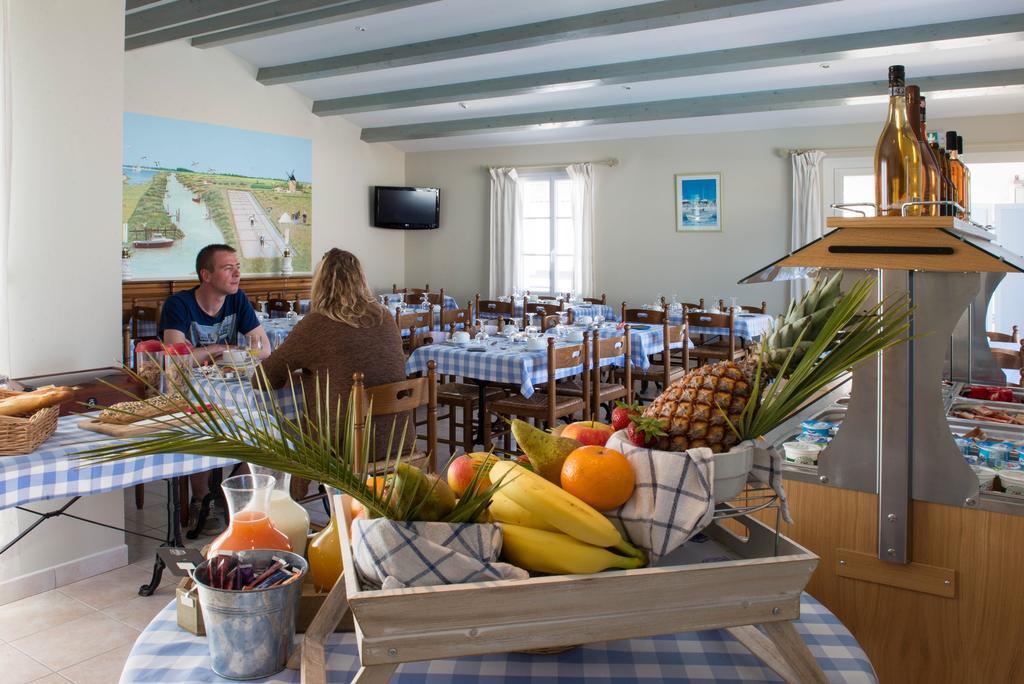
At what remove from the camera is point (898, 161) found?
6.25ft

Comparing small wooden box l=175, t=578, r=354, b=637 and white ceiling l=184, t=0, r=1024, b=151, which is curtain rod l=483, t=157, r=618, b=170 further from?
small wooden box l=175, t=578, r=354, b=637

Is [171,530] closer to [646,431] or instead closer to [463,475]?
[463,475]

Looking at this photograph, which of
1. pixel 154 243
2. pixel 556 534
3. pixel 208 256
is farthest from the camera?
pixel 154 243

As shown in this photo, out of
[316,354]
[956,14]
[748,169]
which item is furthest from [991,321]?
[316,354]

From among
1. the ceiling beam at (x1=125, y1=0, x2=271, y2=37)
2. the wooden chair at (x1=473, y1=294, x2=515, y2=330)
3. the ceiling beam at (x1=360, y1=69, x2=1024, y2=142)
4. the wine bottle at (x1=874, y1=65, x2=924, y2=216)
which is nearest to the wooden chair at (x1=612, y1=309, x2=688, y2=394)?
the wooden chair at (x1=473, y1=294, x2=515, y2=330)

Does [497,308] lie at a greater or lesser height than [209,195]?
lesser

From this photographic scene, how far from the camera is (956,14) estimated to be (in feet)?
21.0

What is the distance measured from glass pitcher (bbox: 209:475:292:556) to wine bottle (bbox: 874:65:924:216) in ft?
4.78

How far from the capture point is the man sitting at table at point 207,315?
13.2ft

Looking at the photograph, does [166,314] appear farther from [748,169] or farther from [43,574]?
[748,169]

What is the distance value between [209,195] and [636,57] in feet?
15.3

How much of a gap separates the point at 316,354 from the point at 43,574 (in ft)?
4.37

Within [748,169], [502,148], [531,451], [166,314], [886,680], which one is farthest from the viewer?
[502,148]

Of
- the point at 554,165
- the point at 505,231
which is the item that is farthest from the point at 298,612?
the point at 505,231
